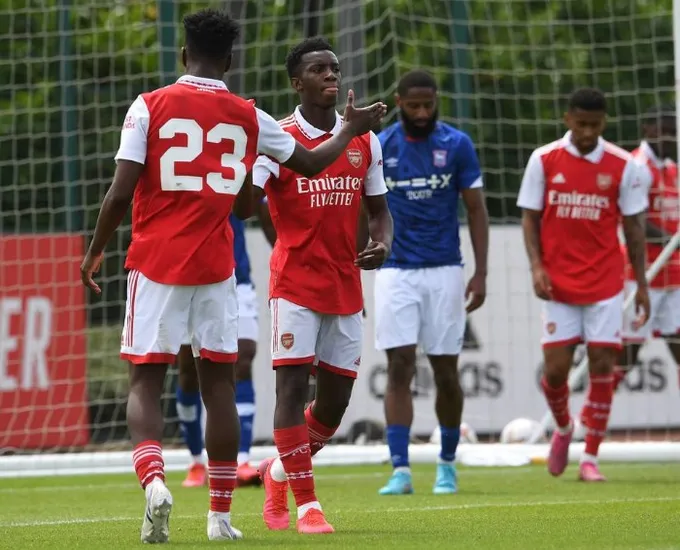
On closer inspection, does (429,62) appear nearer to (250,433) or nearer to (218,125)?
(250,433)

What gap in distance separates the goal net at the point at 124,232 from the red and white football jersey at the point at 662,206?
151 cm

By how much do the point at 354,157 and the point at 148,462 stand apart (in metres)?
1.65

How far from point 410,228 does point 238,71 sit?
4342 mm

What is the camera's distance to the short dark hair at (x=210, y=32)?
5.86 metres

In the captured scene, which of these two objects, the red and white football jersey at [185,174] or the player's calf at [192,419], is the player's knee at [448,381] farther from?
the red and white football jersey at [185,174]

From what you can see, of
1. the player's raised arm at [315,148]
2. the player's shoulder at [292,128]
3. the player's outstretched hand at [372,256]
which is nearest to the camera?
the player's raised arm at [315,148]

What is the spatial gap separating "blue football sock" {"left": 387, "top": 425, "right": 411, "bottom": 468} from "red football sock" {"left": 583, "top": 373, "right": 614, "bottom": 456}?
137 centimetres

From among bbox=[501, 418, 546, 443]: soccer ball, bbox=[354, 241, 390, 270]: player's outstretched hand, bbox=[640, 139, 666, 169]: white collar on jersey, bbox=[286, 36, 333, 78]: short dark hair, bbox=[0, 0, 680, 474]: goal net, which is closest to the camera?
bbox=[354, 241, 390, 270]: player's outstretched hand

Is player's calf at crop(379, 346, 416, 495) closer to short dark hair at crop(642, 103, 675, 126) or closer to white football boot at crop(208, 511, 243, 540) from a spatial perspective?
white football boot at crop(208, 511, 243, 540)

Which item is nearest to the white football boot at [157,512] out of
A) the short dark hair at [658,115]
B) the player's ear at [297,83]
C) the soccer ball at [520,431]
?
the player's ear at [297,83]

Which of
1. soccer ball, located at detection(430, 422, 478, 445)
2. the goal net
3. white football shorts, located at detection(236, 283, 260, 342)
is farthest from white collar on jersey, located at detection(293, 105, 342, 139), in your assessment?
soccer ball, located at detection(430, 422, 478, 445)

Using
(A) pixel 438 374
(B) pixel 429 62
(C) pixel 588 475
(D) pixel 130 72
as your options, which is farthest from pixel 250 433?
(B) pixel 429 62

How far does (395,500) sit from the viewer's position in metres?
8.17

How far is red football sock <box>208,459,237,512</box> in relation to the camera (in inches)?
233
